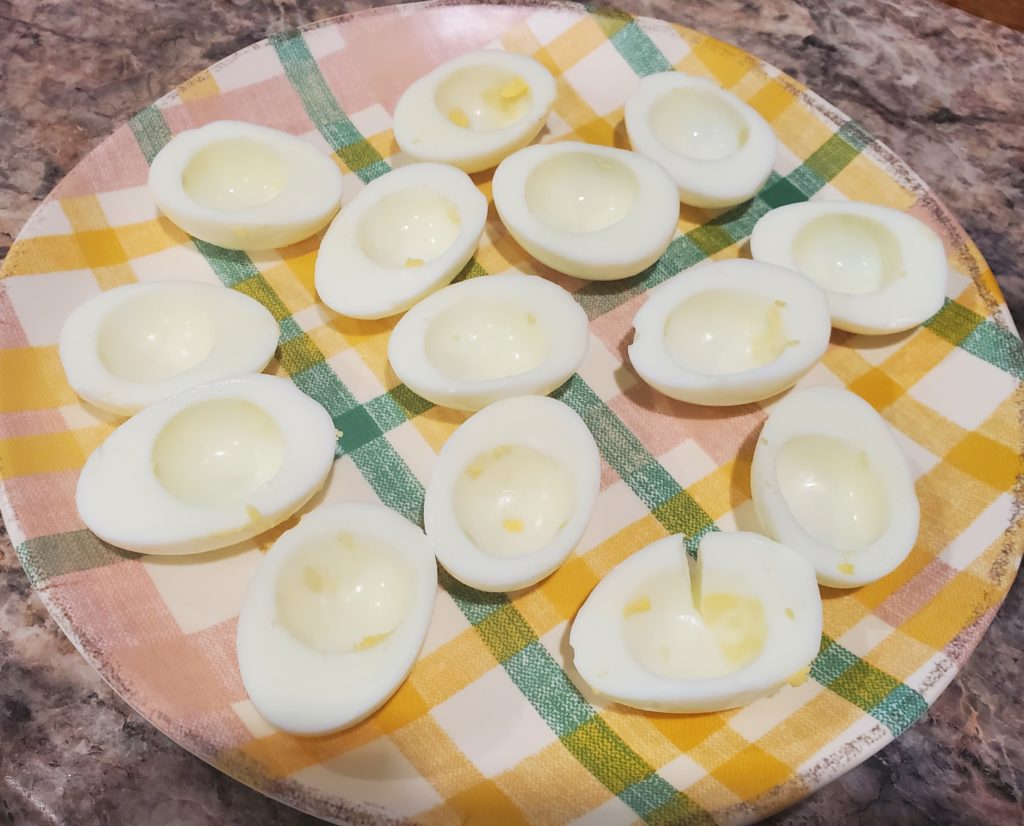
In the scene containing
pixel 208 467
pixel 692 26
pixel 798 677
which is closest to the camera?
pixel 798 677

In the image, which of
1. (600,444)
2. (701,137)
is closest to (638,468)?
(600,444)

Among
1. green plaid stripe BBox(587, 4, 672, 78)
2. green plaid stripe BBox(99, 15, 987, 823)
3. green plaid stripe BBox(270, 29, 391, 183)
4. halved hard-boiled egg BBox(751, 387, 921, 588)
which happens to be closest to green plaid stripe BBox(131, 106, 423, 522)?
green plaid stripe BBox(99, 15, 987, 823)

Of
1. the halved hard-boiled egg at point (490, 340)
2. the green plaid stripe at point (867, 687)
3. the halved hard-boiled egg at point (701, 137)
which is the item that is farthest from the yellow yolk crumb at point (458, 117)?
the green plaid stripe at point (867, 687)

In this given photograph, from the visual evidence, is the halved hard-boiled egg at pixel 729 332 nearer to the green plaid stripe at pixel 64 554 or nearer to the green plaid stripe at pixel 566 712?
the green plaid stripe at pixel 566 712

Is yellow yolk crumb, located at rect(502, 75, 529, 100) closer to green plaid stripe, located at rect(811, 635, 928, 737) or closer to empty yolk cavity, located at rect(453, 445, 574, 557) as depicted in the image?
empty yolk cavity, located at rect(453, 445, 574, 557)

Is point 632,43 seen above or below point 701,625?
above

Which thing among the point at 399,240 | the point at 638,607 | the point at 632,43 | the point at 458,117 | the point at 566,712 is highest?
the point at 632,43

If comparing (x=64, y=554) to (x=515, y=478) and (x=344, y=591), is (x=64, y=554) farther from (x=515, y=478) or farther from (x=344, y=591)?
(x=515, y=478)
